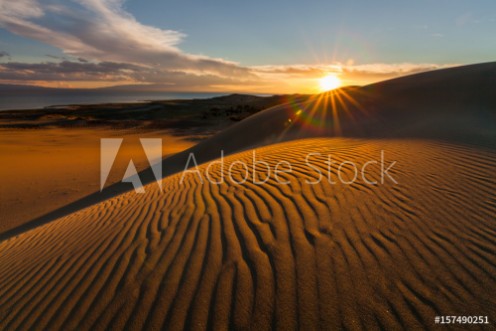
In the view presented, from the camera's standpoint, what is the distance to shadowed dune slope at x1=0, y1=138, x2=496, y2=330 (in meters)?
2.12

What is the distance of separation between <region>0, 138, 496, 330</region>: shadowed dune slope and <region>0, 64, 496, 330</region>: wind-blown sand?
1 centimetres

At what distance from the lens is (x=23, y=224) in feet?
22.2

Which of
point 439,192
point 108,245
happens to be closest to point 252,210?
point 108,245

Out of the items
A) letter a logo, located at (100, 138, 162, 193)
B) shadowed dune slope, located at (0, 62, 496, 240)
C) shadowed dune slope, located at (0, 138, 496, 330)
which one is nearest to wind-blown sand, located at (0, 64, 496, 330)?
shadowed dune slope, located at (0, 138, 496, 330)

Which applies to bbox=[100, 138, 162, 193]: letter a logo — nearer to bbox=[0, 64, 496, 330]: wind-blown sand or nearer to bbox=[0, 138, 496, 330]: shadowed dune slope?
bbox=[0, 64, 496, 330]: wind-blown sand

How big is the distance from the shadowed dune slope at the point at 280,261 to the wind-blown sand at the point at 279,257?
0.01 metres

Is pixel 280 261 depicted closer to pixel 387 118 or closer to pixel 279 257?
pixel 279 257

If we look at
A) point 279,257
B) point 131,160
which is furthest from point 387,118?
point 131,160

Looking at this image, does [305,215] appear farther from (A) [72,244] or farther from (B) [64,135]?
(B) [64,135]

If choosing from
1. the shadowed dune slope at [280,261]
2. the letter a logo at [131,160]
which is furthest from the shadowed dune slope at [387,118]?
the shadowed dune slope at [280,261]

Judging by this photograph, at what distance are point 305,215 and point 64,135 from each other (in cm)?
2408

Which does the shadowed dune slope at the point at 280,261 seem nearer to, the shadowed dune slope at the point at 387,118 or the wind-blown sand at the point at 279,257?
the wind-blown sand at the point at 279,257

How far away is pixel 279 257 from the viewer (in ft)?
8.79

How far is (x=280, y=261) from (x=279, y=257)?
6 cm
